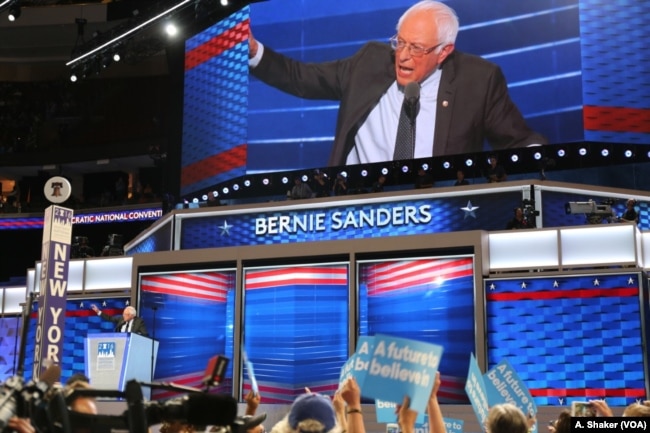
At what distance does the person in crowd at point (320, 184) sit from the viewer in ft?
46.4

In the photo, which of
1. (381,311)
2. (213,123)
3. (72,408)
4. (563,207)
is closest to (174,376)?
(381,311)

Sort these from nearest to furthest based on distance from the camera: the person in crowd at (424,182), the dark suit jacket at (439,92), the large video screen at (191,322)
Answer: the large video screen at (191,322) < the person in crowd at (424,182) < the dark suit jacket at (439,92)

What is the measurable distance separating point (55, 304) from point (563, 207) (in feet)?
17.7

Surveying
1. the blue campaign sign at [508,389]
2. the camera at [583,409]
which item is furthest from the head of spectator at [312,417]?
the blue campaign sign at [508,389]

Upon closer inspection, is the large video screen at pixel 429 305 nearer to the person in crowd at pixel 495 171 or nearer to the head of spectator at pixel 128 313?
the person in crowd at pixel 495 171

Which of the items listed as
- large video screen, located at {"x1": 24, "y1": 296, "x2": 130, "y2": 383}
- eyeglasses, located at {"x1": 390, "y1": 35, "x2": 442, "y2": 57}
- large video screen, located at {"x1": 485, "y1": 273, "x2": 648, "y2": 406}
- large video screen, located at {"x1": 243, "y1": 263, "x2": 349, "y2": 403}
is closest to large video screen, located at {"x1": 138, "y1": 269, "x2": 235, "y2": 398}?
large video screen, located at {"x1": 243, "y1": 263, "x2": 349, "y2": 403}

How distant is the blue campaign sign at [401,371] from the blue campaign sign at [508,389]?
6.81 feet

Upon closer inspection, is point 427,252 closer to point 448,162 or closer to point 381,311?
point 381,311

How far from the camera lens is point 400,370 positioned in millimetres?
3664

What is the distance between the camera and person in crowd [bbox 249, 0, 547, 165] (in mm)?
14797

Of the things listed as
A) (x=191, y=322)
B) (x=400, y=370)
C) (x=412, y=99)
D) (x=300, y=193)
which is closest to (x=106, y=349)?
(x=191, y=322)

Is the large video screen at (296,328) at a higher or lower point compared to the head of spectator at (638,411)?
higher

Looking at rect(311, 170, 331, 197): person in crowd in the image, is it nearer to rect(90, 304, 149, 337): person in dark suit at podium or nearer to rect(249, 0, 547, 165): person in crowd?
rect(249, 0, 547, 165): person in crowd

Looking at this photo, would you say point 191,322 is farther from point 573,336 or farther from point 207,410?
A: point 207,410
